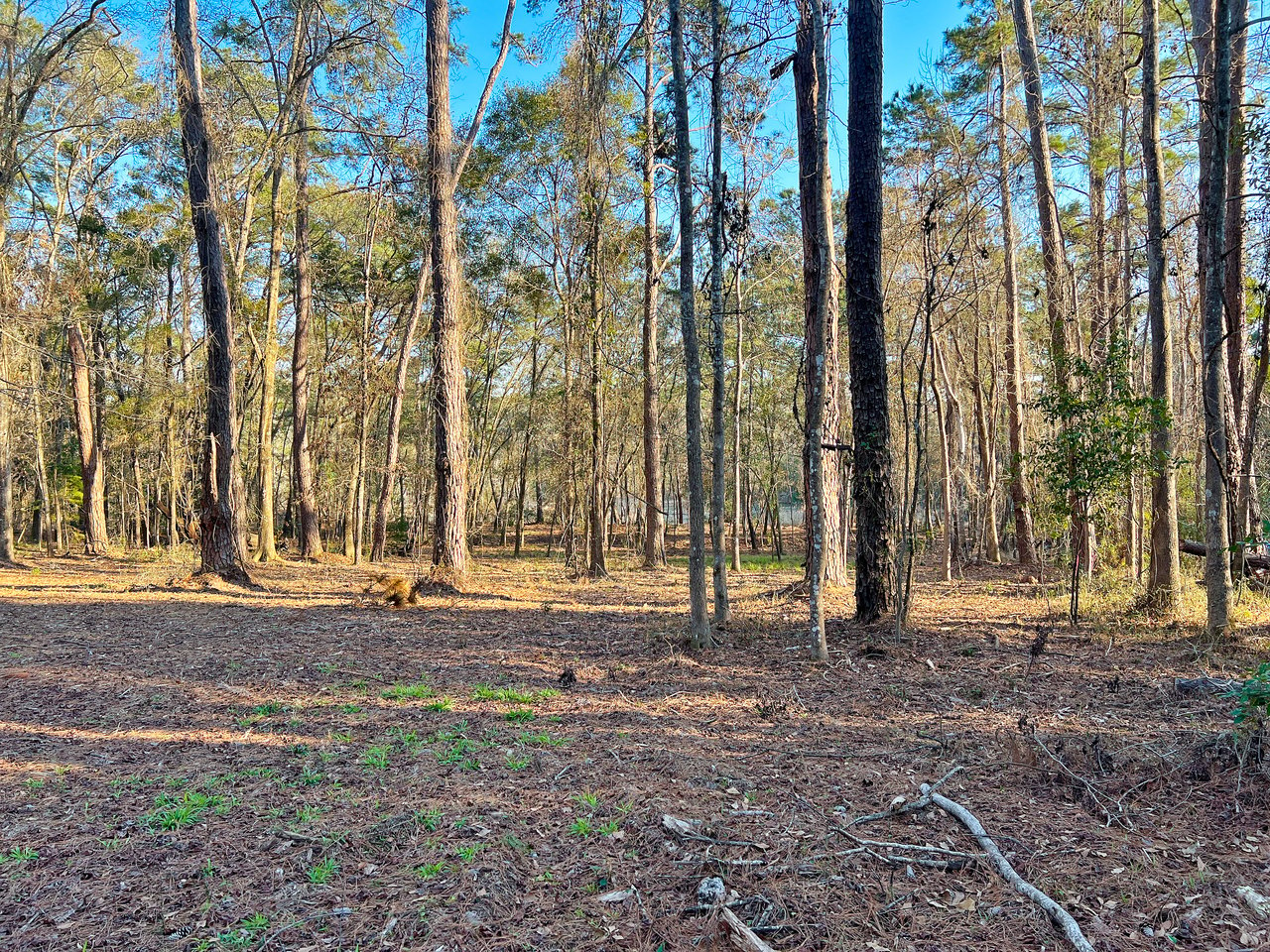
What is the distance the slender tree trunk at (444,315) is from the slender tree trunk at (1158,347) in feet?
28.5

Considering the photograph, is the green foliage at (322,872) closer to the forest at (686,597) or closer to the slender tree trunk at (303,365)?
the forest at (686,597)

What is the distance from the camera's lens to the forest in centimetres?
271

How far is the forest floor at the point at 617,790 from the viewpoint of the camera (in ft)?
8.16

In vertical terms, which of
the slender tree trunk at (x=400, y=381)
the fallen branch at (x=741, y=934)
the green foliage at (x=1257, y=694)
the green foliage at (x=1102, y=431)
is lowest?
the fallen branch at (x=741, y=934)

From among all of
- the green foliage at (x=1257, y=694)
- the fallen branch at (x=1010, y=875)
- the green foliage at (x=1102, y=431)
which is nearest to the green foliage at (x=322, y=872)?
the fallen branch at (x=1010, y=875)

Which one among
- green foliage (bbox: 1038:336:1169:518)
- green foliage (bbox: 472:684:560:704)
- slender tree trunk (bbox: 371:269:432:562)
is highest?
slender tree trunk (bbox: 371:269:432:562)

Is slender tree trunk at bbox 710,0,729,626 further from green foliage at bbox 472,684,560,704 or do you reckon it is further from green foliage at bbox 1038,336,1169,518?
green foliage at bbox 1038,336,1169,518

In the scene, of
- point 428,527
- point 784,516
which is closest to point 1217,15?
point 428,527

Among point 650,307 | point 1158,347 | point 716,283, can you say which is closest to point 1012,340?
point 1158,347

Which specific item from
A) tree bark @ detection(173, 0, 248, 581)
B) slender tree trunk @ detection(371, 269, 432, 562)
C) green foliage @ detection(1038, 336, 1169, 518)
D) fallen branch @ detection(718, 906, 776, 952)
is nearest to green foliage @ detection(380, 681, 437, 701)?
fallen branch @ detection(718, 906, 776, 952)

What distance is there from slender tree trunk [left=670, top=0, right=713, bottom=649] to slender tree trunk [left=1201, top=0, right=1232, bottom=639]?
3922 millimetres

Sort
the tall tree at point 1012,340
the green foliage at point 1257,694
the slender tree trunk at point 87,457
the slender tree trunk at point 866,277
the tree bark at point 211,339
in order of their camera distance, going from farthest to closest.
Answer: the slender tree trunk at point 87,457 → the tall tree at point 1012,340 → the tree bark at point 211,339 → the slender tree trunk at point 866,277 → the green foliage at point 1257,694

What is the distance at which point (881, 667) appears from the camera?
5.95 meters

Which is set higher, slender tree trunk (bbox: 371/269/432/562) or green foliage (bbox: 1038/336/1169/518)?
slender tree trunk (bbox: 371/269/432/562)
